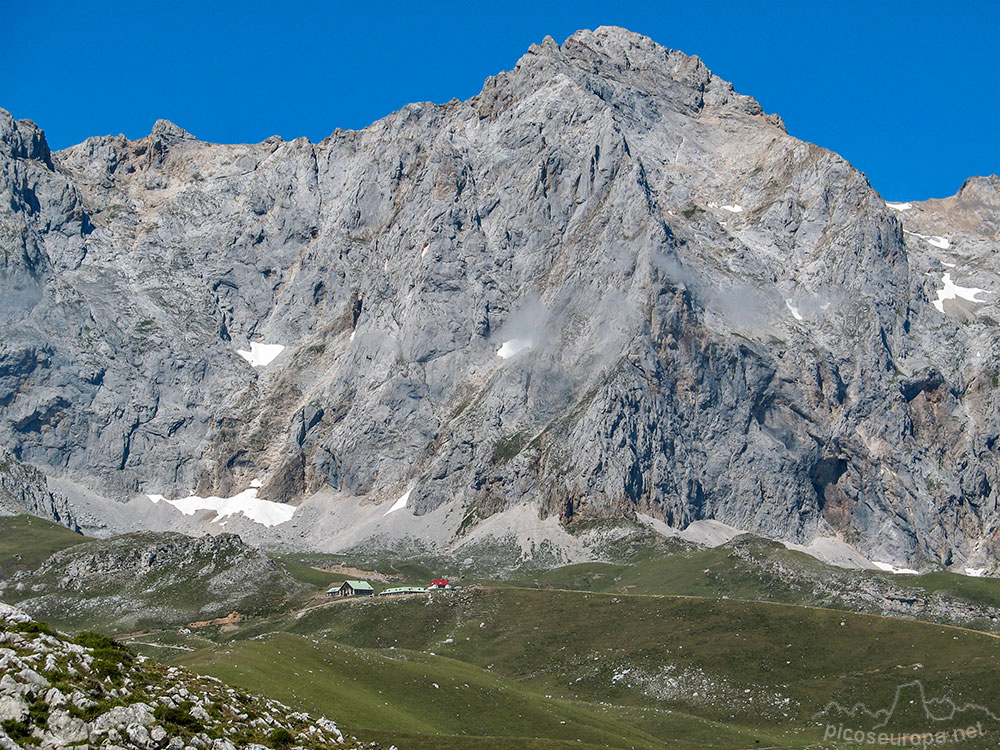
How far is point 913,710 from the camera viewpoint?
111375mm

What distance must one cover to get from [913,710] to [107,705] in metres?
98.3

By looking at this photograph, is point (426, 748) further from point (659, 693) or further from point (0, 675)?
point (659, 693)

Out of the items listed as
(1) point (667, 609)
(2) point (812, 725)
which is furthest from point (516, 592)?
(2) point (812, 725)

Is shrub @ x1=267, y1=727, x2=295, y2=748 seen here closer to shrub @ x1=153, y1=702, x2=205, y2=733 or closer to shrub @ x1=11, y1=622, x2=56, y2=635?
shrub @ x1=153, y1=702, x2=205, y2=733

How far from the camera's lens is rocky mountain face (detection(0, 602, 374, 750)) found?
34781 mm

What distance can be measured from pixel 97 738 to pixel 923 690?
4096 inches

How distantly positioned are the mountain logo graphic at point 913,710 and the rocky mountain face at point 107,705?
83.7 m

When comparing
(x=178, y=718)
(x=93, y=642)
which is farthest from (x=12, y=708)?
(x=93, y=642)

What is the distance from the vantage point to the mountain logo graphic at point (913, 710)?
107062mm

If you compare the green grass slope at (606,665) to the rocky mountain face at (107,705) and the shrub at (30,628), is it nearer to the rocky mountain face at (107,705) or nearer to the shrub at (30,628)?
the rocky mountain face at (107,705)

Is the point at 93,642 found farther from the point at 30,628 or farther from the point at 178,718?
the point at 178,718

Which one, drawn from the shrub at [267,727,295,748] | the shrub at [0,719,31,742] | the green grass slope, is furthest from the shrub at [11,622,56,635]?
the green grass slope

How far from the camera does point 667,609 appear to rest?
536ft

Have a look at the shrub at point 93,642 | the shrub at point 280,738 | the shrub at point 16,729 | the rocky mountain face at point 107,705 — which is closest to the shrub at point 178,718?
the rocky mountain face at point 107,705
